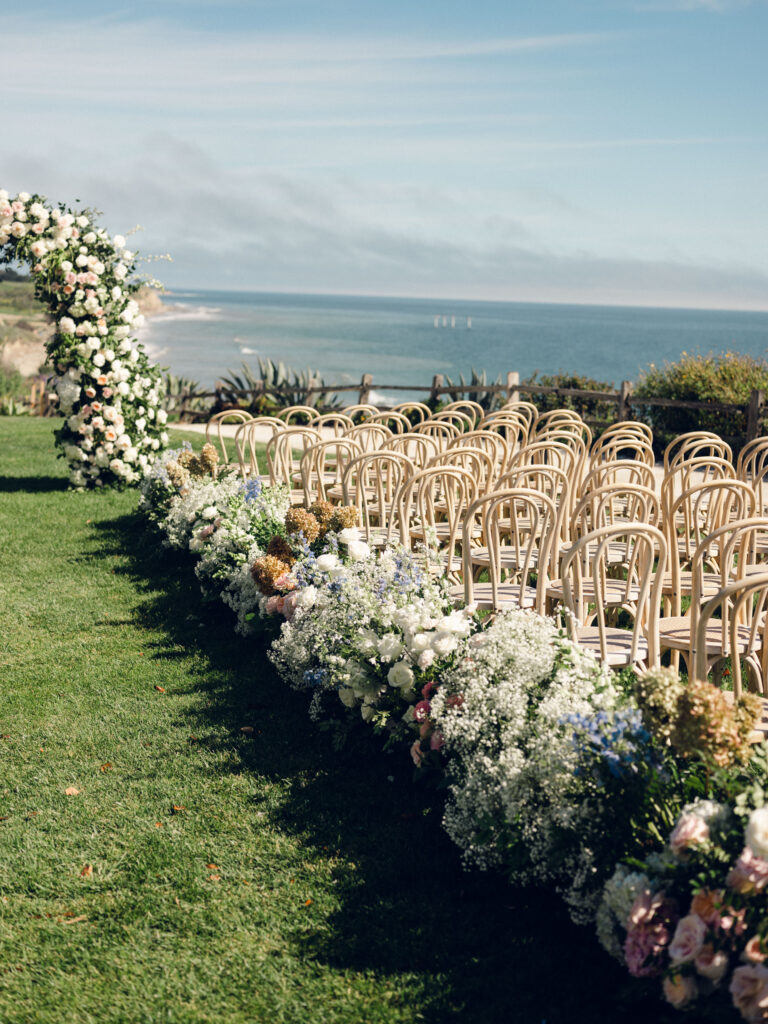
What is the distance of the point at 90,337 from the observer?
8867 millimetres

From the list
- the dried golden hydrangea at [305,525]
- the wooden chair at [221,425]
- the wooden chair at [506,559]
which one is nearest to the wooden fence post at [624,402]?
the wooden chair at [221,425]

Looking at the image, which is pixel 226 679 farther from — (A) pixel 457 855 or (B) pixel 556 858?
(B) pixel 556 858

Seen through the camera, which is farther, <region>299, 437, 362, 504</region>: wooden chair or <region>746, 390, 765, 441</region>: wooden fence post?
<region>746, 390, 765, 441</region>: wooden fence post

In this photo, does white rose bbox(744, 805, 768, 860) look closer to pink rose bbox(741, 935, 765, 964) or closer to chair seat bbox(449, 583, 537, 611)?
pink rose bbox(741, 935, 765, 964)

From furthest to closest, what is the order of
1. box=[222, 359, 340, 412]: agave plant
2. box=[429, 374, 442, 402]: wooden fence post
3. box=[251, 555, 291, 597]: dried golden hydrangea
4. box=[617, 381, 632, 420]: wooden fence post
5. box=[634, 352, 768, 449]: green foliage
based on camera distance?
box=[222, 359, 340, 412]: agave plant < box=[429, 374, 442, 402]: wooden fence post < box=[634, 352, 768, 449]: green foliage < box=[617, 381, 632, 420]: wooden fence post < box=[251, 555, 291, 597]: dried golden hydrangea

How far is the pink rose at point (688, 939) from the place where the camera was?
202 cm

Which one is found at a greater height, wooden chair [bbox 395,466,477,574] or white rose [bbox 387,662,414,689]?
wooden chair [bbox 395,466,477,574]

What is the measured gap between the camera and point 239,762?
3.65m

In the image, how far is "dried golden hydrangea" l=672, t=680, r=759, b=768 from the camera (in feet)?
7.59

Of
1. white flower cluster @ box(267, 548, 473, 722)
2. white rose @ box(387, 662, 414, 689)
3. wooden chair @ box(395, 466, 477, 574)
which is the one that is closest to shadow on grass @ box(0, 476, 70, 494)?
wooden chair @ box(395, 466, 477, 574)

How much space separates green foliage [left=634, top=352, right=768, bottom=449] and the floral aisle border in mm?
9190

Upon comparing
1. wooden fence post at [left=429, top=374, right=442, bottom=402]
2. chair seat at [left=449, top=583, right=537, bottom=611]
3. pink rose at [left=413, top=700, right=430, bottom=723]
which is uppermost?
wooden fence post at [left=429, top=374, right=442, bottom=402]

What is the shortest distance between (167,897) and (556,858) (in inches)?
50.0

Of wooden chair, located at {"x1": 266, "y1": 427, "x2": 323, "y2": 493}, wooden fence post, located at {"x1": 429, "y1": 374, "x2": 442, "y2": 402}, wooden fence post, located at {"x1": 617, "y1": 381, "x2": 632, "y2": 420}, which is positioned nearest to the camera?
wooden chair, located at {"x1": 266, "y1": 427, "x2": 323, "y2": 493}
